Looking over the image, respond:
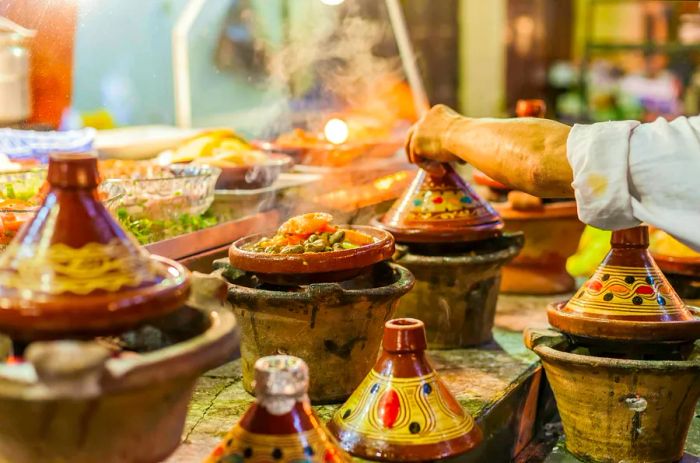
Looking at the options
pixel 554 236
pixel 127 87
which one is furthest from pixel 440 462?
pixel 127 87

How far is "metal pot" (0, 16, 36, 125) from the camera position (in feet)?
10.0

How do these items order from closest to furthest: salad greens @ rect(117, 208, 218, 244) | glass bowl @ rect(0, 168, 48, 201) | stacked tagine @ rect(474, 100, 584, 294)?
1. glass bowl @ rect(0, 168, 48, 201)
2. salad greens @ rect(117, 208, 218, 244)
3. stacked tagine @ rect(474, 100, 584, 294)

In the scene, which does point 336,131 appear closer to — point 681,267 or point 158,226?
point 158,226

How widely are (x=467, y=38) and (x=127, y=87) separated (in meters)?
4.72

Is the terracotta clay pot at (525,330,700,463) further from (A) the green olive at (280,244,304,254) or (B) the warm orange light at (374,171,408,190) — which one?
(B) the warm orange light at (374,171,408,190)

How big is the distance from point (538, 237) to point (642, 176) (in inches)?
70.3

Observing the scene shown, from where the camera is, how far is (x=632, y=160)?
1.87 m

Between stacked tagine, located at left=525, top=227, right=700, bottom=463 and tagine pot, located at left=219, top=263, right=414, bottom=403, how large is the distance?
1.48ft

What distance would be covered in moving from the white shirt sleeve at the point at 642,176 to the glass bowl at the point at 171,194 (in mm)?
1354

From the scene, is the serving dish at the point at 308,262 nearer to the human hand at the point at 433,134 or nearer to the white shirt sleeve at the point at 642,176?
the human hand at the point at 433,134

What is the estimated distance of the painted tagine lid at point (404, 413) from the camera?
74.0 inches

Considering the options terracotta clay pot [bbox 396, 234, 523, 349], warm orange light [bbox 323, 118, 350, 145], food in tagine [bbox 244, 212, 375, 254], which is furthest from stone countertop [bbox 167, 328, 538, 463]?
warm orange light [bbox 323, 118, 350, 145]

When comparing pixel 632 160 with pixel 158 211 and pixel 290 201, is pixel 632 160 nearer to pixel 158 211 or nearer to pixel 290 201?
pixel 158 211

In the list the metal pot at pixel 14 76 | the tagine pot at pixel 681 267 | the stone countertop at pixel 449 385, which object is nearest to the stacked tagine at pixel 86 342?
the stone countertop at pixel 449 385
